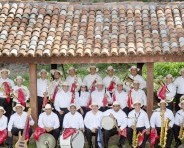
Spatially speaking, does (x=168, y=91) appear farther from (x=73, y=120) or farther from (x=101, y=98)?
(x=73, y=120)

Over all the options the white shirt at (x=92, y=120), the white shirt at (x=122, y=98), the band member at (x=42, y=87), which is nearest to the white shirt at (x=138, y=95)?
the white shirt at (x=122, y=98)

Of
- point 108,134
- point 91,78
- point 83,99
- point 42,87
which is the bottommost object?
point 108,134

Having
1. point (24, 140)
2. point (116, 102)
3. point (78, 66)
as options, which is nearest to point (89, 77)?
point (116, 102)

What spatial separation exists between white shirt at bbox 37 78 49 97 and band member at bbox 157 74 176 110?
3242 millimetres

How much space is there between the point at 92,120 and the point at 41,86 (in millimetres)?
2075

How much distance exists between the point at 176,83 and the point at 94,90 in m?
2.36

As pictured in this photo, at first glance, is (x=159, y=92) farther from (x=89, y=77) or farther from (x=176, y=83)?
(x=89, y=77)

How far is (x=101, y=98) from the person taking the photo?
58.9 ft

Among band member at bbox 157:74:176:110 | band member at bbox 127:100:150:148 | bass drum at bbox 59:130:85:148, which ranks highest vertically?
band member at bbox 157:74:176:110

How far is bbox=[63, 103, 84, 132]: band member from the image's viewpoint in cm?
1711

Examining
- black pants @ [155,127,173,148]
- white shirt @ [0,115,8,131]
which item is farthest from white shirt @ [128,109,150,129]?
white shirt @ [0,115,8,131]

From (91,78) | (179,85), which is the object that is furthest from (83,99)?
(179,85)

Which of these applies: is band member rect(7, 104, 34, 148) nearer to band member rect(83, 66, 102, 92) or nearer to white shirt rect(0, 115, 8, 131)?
white shirt rect(0, 115, 8, 131)

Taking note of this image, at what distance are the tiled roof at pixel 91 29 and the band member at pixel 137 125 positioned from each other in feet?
5.10
